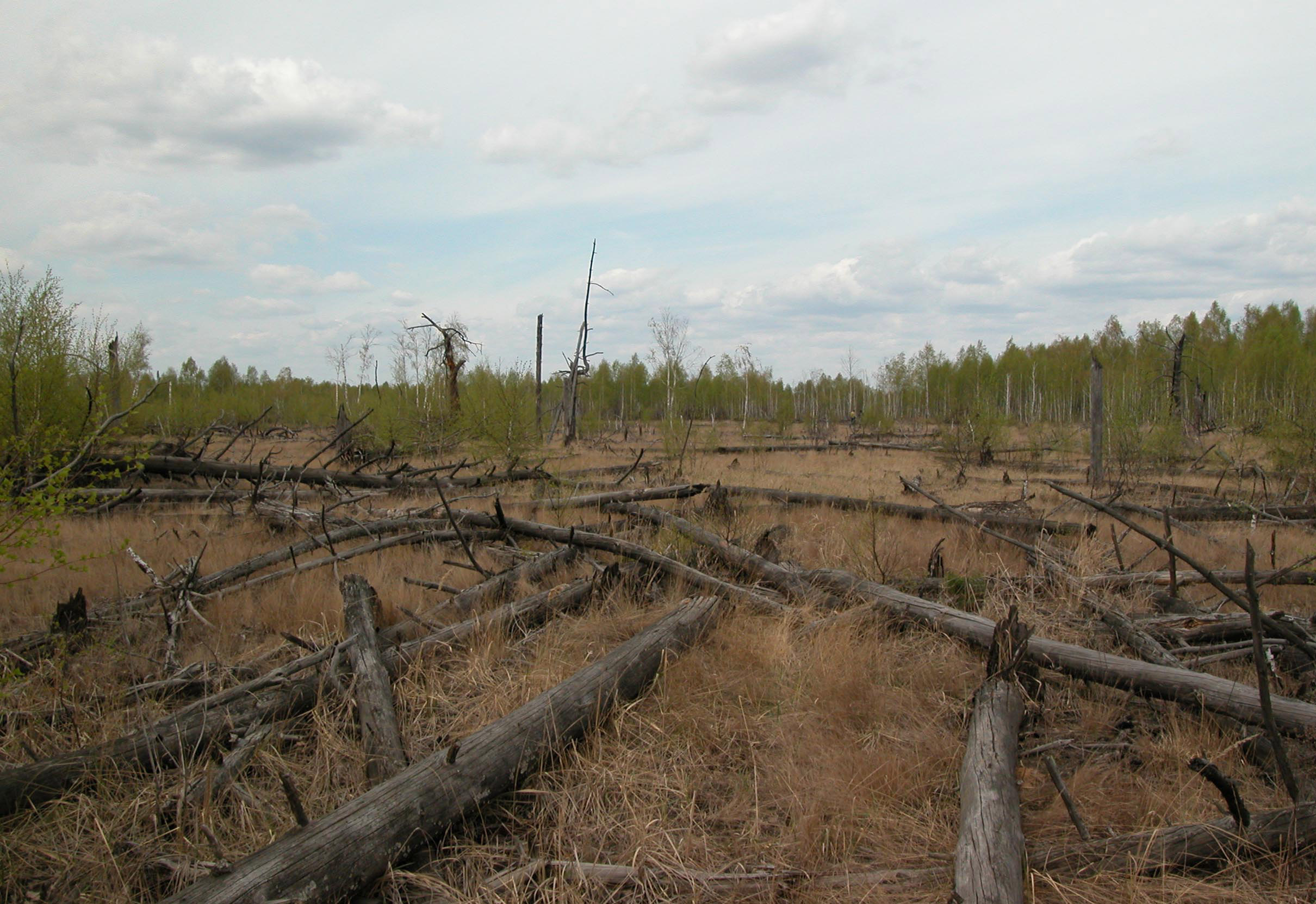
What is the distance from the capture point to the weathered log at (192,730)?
3.19m

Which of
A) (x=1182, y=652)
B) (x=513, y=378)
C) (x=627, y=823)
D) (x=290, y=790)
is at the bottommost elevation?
(x=627, y=823)

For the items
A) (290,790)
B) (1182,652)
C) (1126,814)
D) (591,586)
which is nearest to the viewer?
(290,790)

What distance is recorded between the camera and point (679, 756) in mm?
3641

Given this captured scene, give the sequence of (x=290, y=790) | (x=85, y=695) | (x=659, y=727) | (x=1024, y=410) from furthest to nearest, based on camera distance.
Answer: (x=1024, y=410) < (x=85, y=695) < (x=659, y=727) < (x=290, y=790)

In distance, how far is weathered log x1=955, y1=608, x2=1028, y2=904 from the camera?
2.40 meters

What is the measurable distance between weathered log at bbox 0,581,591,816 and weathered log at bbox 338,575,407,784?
118mm

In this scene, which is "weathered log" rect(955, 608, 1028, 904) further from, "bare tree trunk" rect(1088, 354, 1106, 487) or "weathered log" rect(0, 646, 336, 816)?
"bare tree trunk" rect(1088, 354, 1106, 487)

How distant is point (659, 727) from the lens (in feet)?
12.4

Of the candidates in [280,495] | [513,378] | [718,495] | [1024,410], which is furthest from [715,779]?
[1024,410]

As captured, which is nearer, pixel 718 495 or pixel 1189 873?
pixel 1189 873

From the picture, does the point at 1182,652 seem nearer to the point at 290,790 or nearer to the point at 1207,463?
the point at 290,790

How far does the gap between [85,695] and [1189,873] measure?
554 centimetres

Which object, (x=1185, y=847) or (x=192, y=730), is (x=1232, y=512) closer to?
(x=1185, y=847)

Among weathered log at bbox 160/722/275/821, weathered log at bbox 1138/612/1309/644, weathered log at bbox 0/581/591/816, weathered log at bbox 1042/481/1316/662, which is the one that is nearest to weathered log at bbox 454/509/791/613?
weathered log at bbox 0/581/591/816
